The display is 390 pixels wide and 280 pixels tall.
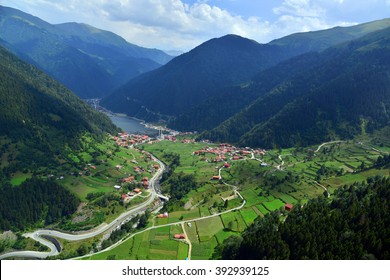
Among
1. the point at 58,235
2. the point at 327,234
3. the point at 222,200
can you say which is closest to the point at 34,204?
the point at 58,235

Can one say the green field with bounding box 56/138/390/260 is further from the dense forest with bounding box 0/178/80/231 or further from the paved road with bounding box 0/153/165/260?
the paved road with bounding box 0/153/165/260

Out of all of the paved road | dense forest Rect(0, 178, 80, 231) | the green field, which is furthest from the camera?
dense forest Rect(0, 178, 80, 231)

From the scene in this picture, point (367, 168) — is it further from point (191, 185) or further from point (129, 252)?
point (129, 252)

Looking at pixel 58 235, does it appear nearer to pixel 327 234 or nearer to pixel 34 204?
pixel 34 204

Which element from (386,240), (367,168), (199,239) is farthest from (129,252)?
(367,168)

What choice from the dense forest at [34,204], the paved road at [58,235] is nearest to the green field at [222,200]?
the dense forest at [34,204]

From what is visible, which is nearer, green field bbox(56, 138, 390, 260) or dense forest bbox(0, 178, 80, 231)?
green field bbox(56, 138, 390, 260)

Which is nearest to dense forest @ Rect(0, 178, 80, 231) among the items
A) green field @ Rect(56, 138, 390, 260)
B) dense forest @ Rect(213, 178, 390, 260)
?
green field @ Rect(56, 138, 390, 260)
